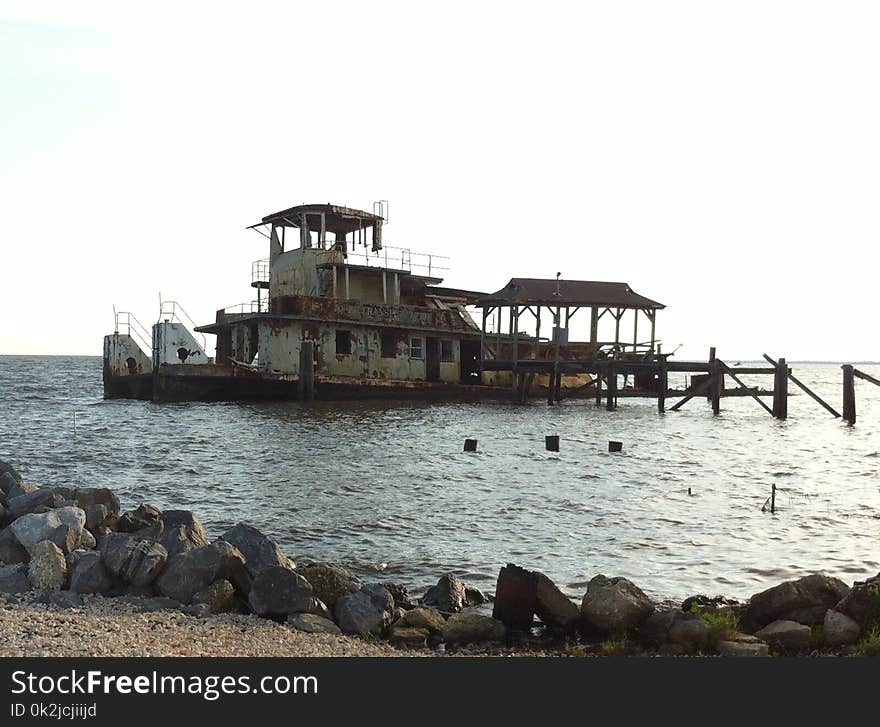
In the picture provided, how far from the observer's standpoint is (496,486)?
15977 millimetres

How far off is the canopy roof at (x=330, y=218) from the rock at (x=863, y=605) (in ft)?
106

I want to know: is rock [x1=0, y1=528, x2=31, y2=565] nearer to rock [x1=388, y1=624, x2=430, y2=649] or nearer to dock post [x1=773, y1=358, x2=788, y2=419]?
rock [x1=388, y1=624, x2=430, y2=649]

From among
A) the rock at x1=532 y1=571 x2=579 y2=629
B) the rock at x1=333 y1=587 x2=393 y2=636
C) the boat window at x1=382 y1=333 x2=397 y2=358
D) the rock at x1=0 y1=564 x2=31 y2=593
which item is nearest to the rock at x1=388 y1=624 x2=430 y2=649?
the rock at x1=333 y1=587 x2=393 y2=636

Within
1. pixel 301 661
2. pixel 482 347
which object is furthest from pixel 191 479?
pixel 482 347

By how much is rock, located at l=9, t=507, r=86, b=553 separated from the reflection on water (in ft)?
9.24

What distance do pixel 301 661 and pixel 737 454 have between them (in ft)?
64.4

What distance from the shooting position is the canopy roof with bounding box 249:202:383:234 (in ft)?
121

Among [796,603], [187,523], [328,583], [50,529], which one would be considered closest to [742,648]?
[796,603]

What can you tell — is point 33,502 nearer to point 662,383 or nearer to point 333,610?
point 333,610

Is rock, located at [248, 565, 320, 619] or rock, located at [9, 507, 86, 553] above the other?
rock, located at [9, 507, 86, 553]

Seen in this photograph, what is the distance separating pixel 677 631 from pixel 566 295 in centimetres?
3155

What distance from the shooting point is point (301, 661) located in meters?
5.34

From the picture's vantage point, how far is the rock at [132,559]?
7391 millimetres

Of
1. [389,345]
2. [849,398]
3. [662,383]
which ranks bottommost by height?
[849,398]
